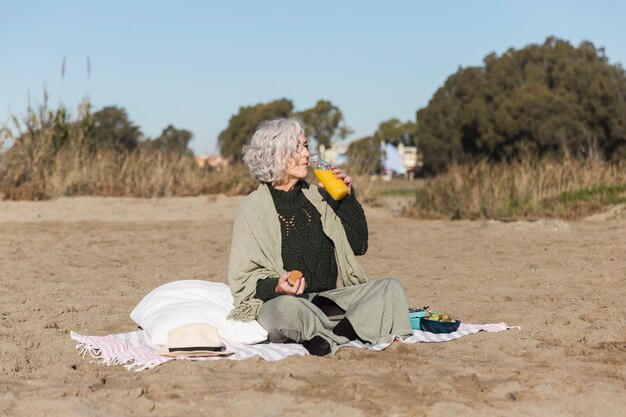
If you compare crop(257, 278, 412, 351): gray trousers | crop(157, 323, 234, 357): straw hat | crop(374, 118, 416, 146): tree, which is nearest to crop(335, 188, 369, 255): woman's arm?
crop(257, 278, 412, 351): gray trousers

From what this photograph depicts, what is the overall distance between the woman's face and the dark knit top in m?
0.19

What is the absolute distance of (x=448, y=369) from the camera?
15.4 feet

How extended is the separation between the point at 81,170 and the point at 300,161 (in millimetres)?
14180

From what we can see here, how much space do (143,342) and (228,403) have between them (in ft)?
Result: 5.50

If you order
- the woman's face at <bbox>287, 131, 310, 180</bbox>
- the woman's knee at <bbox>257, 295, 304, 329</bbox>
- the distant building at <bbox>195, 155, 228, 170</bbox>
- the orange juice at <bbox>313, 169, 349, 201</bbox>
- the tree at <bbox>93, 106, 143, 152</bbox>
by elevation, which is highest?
the tree at <bbox>93, 106, 143, 152</bbox>

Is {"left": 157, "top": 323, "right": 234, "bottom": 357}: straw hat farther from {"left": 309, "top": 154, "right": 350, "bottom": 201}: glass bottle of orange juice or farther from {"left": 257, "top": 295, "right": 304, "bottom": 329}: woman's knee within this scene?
{"left": 309, "top": 154, "right": 350, "bottom": 201}: glass bottle of orange juice

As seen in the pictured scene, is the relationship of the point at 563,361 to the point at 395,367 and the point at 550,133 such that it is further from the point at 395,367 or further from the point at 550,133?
the point at 550,133

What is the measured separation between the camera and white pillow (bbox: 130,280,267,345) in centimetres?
525

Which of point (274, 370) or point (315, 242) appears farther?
point (315, 242)

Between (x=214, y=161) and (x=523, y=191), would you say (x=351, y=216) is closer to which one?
(x=523, y=191)

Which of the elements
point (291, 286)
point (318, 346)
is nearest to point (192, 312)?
point (291, 286)

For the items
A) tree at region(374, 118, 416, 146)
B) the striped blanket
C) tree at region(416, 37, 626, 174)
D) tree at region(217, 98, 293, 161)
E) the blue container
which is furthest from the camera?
tree at region(374, 118, 416, 146)

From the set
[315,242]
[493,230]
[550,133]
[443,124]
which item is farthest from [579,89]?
[315,242]

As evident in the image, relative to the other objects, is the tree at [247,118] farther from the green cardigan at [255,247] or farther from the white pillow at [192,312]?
the green cardigan at [255,247]
